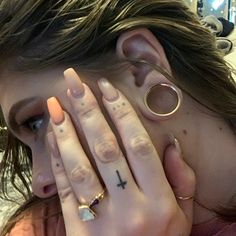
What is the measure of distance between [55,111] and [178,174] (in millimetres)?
194

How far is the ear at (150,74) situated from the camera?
691mm

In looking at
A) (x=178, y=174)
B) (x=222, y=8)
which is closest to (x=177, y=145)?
(x=178, y=174)

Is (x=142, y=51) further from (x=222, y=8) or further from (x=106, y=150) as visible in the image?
(x=222, y=8)

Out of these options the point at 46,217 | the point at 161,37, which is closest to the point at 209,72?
the point at 161,37

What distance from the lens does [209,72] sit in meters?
0.77

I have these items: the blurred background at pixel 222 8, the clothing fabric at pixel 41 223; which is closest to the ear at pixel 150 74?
→ the clothing fabric at pixel 41 223

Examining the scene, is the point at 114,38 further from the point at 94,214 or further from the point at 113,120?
the point at 94,214

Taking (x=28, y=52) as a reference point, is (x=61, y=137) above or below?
below

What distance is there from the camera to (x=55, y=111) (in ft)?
2.21

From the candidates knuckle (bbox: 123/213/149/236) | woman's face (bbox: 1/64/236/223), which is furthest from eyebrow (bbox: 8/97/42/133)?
knuckle (bbox: 123/213/149/236)

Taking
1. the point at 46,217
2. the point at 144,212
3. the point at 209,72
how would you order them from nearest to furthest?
the point at 144,212
the point at 209,72
the point at 46,217

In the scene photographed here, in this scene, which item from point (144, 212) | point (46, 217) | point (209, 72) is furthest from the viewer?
point (46, 217)

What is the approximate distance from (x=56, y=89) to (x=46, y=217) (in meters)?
0.29

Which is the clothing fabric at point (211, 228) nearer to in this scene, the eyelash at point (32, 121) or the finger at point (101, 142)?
the finger at point (101, 142)
